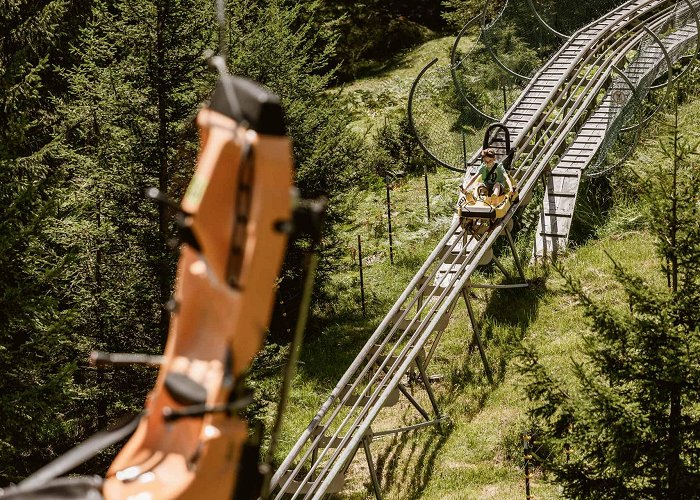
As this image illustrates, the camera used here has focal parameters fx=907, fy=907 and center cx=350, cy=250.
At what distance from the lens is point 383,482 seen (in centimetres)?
1508

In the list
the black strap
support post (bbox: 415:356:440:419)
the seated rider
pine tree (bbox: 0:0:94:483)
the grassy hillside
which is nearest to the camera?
the black strap

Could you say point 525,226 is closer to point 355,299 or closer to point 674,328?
point 355,299

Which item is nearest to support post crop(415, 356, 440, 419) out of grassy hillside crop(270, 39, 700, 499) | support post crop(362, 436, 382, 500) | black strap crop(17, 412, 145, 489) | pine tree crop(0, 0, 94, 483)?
grassy hillside crop(270, 39, 700, 499)

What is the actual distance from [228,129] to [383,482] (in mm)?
11793

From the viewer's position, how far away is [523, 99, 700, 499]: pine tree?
896 centimetres

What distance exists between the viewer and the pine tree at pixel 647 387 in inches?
353

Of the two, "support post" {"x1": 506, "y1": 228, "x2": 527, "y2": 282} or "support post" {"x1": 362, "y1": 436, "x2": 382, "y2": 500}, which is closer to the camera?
"support post" {"x1": 362, "y1": 436, "x2": 382, "y2": 500}

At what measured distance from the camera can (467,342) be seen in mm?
18188

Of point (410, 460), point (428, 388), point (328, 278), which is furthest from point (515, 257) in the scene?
point (328, 278)

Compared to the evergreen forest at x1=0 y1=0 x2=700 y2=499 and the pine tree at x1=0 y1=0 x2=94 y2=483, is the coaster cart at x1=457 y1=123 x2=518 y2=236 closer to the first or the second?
the evergreen forest at x1=0 y1=0 x2=700 y2=499

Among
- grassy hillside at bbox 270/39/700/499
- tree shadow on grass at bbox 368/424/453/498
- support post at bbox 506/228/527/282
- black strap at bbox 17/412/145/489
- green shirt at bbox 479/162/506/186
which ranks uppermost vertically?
green shirt at bbox 479/162/506/186

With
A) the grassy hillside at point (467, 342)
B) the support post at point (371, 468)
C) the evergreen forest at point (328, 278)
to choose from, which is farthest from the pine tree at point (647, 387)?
the support post at point (371, 468)

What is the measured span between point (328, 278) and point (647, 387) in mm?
14019

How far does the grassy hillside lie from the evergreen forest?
0.17ft
